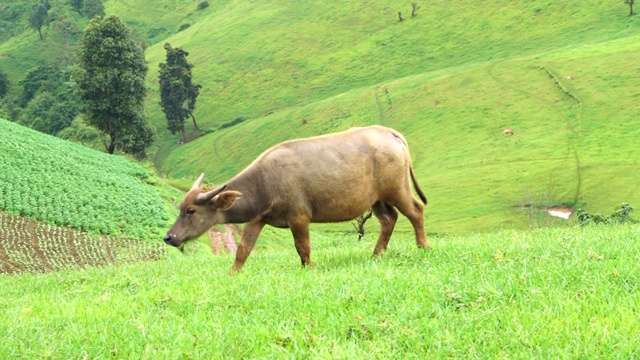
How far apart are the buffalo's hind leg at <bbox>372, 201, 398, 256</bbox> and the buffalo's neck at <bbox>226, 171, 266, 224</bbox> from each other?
2117 mm

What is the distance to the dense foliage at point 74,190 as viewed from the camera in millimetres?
38625

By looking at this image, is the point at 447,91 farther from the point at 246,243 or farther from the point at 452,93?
the point at 246,243

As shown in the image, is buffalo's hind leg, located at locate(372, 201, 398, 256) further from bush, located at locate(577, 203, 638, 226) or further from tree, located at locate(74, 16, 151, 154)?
tree, located at locate(74, 16, 151, 154)

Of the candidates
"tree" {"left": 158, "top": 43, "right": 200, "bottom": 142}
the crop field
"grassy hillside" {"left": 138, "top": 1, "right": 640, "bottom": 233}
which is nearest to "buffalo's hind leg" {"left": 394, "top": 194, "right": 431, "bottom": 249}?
the crop field

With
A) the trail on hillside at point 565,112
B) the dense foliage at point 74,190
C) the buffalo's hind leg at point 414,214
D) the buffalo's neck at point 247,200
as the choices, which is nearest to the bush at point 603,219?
the buffalo's hind leg at point 414,214

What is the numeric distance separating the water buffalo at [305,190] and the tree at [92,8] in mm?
182758

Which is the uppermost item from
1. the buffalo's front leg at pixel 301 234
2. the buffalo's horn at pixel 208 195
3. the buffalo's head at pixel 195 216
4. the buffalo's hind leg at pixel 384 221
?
the buffalo's horn at pixel 208 195

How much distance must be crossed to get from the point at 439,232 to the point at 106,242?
120ft

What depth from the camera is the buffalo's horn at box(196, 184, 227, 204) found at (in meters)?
11.5

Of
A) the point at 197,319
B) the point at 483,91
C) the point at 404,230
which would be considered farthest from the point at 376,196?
the point at 483,91

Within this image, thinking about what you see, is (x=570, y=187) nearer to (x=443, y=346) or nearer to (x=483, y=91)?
(x=483, y=91)

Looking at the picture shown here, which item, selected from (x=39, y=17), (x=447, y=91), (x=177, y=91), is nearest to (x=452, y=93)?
(x=447, y=91)

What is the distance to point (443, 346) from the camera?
19.1 feet

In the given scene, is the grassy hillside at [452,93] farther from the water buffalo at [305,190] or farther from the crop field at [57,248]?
the water buffalo at [305,190]
